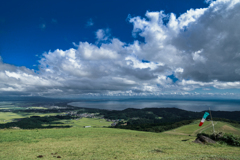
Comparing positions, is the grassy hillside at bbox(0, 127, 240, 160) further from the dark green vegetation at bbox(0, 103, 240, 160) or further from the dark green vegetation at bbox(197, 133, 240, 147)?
the dark green vegetation at bbox(197, 133, 240, 147)

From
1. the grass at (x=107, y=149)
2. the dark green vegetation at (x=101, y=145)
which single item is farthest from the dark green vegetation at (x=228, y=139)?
the grass at (x=107, y=149)

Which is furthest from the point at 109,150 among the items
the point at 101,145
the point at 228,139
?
the point at 228,139

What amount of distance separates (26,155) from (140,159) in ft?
29.3

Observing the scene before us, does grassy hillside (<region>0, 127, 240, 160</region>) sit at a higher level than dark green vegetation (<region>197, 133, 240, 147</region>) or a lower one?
higher

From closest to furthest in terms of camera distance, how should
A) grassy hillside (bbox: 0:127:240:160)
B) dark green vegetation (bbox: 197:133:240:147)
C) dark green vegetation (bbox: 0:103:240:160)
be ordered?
grassy hillside (bbox: 0:127:240:160) < dark green vegetation (bbox: 0:103:240:160) < dark green vegetation (bbox: 197:133:240:147)

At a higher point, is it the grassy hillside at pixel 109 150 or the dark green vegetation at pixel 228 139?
Answer: the grassy hillside at pixel 109 150

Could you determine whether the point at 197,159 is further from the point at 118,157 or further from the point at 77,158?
the point at 77,158

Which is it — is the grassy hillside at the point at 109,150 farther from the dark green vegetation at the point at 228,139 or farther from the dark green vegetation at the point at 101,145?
the dark green vegetation at the point at 228,139

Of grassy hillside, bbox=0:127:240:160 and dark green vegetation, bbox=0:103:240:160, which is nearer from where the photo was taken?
grassy hillside, bbox=0:127:240:160

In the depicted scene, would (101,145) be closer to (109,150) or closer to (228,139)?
(109,150)

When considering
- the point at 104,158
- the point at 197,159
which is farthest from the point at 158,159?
the point at 104,158

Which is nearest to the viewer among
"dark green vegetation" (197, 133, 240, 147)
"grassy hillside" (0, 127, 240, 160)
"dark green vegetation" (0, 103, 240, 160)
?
"grassy hillside" (0, 127, 240, 160)

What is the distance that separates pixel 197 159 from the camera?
8852mm

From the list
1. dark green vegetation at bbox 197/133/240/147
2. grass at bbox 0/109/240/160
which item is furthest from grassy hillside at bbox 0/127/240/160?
dark green vegetation at bbox 197/133/240/147
